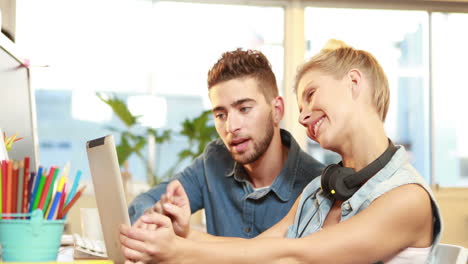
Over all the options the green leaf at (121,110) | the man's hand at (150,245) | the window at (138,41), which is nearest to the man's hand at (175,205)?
the man's hand at (150,245)

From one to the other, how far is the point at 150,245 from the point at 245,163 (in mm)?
1083

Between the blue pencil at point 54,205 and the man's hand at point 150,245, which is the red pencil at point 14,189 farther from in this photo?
the man's hand at point 150,245

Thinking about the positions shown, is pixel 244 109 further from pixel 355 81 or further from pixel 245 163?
pixel 355 81

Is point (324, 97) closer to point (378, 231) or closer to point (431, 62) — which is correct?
point (378, 231)

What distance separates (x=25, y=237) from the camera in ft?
2.35

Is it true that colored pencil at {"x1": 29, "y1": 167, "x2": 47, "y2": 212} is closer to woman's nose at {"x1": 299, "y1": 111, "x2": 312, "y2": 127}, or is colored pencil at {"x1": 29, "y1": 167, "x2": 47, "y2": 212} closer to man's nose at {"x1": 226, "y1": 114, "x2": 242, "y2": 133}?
woman's nose at {"x1": 299, "y1": 111, "x2": 312, "y2": 127}

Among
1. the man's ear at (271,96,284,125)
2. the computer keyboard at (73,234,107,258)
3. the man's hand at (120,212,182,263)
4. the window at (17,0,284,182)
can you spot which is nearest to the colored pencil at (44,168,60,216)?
the man's hand at (120,212,182,263)

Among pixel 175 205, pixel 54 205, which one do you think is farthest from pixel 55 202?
pixel 175 205

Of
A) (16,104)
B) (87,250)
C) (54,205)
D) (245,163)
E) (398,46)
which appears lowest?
(87,250)

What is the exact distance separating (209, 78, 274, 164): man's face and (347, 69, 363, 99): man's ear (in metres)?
0.74

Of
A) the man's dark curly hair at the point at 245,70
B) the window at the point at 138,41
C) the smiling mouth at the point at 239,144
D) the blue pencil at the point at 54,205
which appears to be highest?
the window at the point at 138,41

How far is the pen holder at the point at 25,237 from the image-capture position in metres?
0.71

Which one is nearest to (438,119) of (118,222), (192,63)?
(192,63)

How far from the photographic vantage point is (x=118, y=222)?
3.55 feet
